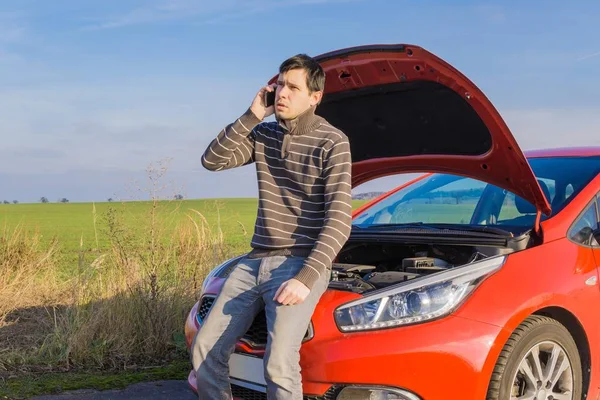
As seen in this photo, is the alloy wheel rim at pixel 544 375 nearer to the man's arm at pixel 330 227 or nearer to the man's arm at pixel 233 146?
the man's arm at pixel 330 227

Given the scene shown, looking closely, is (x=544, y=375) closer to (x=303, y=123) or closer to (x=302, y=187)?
(x=302, y=187)

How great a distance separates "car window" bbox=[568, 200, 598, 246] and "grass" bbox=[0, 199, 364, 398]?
3160 mm

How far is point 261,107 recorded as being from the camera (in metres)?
3.66

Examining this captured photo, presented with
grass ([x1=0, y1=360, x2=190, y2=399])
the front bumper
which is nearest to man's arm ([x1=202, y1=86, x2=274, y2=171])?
the front bumper

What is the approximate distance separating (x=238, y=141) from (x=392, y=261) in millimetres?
1394

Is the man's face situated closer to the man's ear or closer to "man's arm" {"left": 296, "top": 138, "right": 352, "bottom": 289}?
the man's ear

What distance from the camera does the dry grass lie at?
564 centimetres

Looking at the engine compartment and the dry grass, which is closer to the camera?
the engine compartment

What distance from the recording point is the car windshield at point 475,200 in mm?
4242

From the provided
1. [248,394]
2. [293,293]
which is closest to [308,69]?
[293,293]

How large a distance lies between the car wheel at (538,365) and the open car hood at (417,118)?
2.49ft

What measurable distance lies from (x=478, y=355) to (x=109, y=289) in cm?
418

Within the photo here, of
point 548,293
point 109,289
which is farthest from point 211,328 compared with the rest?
point 109,289

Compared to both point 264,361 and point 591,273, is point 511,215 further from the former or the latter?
point 264,361
